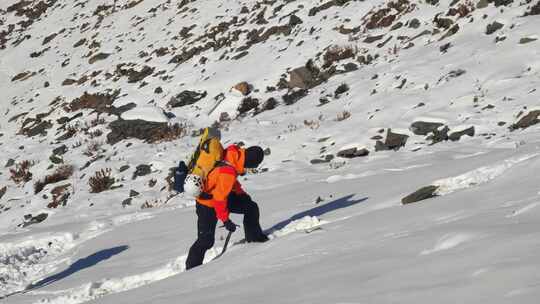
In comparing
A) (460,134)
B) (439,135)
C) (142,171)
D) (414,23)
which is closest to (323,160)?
(439,135)

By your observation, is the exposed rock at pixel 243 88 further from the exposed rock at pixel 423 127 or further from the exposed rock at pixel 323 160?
the exposed rock at pixel 423 127

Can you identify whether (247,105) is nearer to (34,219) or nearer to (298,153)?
(298,153)

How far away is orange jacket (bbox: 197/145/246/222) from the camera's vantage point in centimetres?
538

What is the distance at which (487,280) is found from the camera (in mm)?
2422

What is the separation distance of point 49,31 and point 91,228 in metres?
24.1

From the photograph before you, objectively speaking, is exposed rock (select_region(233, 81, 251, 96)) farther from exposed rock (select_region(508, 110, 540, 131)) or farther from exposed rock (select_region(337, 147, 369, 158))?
exposed rock (select_region(508, 110, 540, 131))

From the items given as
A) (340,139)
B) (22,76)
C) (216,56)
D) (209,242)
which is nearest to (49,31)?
(22,76)

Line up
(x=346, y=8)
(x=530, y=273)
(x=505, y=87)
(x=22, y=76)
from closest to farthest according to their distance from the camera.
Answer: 1. (x=530, y=273)
2. (x=505, y=87)
3. (x=346, y=8)
4. (x=22, y=76)

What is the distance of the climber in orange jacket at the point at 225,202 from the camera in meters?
5.40

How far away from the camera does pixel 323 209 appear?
682cm

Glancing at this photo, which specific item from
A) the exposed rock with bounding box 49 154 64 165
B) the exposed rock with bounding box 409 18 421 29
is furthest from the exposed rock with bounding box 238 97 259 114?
the exposed rock with bounding box 49 154 64 165

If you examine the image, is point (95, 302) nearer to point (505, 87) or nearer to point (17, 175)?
point (505, 87)

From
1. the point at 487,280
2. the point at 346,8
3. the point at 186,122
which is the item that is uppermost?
the point at 487,280

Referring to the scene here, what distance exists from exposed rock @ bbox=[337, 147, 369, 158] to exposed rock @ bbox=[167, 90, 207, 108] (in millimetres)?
7811
